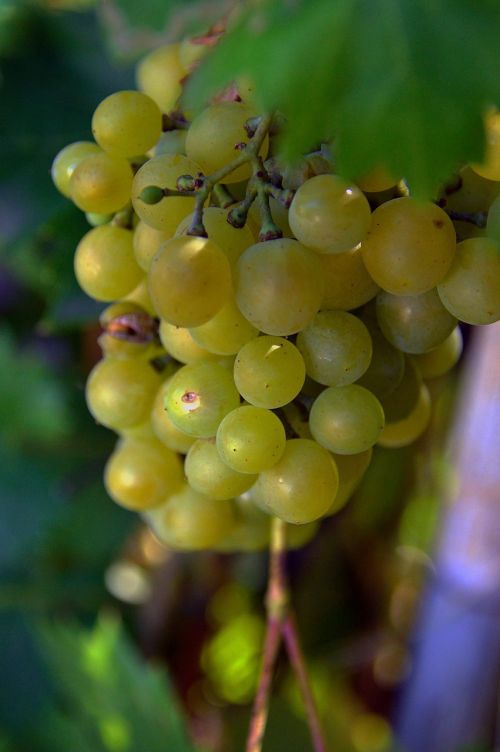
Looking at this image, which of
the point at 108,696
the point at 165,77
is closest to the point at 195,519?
the point at 165,77

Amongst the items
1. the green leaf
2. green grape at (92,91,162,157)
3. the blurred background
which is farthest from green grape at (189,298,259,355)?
the green leaf

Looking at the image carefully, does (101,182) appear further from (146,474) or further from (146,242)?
(146,474)

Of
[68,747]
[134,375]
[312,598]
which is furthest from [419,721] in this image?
[134,375]

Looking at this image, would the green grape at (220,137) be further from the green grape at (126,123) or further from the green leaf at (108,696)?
the green leaf at (108,696)

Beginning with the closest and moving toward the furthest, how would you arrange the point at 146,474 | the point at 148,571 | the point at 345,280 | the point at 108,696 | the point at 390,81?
the point at 390,81 < the point at 345,280 < the point at 146,474 < the point at 108,696 < the point at 148,571

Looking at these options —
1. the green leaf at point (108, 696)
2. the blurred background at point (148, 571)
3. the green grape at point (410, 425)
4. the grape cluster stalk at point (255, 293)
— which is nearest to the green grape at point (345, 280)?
the grape cluster stalk at point (255, 293)
